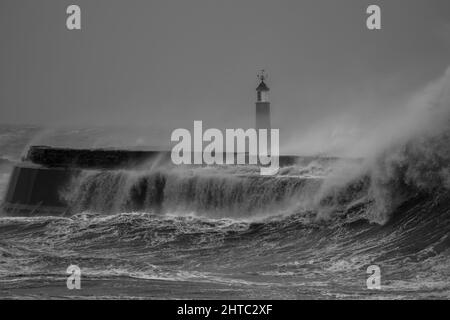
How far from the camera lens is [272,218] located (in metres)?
16.8

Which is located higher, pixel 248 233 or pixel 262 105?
pixel 262 105

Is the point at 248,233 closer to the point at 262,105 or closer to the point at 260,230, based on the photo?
the point at 260,230

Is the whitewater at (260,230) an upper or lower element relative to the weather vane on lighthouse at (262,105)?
lower

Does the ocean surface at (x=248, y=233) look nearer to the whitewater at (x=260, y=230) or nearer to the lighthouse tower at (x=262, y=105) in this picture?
the whitewater at (x=260, y=230)

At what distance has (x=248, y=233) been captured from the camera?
1622 centimetres

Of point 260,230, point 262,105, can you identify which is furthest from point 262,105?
point 260,230

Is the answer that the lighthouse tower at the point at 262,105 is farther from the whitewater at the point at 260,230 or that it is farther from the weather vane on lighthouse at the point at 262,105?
the whitewater at the point at 260,230

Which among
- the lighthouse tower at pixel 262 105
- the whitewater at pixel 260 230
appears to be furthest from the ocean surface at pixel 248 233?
the lighthouse tower at pixel 262 105

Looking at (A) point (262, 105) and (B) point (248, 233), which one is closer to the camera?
(B) point (248, 233)

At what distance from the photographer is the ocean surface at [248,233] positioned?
11656mm

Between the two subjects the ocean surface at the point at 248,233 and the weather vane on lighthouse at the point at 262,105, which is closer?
the ocean surface at the point at 248,233

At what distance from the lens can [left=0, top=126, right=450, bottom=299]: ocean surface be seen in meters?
11.7

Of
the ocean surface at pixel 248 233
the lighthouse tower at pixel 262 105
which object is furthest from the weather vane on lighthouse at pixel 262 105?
the ocean surface at pixel 248 233
